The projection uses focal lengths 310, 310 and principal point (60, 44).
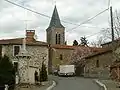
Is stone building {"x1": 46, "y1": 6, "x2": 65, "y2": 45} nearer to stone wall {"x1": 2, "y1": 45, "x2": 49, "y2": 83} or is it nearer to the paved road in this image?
stone wall {"x1": 2, "y1": 45, "x2": 49, "y2": 83}

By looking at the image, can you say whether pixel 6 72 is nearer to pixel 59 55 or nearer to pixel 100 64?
pixel 100 64

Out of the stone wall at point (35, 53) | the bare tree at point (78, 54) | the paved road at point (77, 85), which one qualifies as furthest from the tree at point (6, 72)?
the bare tree at point (78, 54)

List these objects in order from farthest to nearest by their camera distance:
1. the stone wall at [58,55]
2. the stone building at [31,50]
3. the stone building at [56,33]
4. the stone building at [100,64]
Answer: the stone building at [56,33]
the stone wall at [58,55]
the stone building at [100,64]
the stone building at [31,50]

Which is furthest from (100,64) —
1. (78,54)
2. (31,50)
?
(78,54)

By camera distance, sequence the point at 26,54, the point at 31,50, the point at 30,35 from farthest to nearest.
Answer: the point at 30,35
the point at 31,50
the point at 26,54

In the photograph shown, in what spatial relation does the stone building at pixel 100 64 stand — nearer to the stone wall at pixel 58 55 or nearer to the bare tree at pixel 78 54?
the bare tree at pixel 78 54

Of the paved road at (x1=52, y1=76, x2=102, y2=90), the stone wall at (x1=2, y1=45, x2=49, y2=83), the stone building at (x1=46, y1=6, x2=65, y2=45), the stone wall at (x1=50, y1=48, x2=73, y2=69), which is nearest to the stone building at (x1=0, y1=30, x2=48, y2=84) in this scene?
the stone wall at (x1=2, y1=45, x2=49, y2=83)

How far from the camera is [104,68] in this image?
52625 mm

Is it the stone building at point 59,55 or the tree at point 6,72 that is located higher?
the stone building at point 59,55

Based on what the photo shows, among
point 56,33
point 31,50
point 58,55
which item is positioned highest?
point 56,33

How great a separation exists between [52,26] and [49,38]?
6.46m

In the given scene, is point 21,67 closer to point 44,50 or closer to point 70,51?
point 44,50

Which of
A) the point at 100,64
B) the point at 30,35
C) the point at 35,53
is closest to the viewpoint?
the point at 35,53

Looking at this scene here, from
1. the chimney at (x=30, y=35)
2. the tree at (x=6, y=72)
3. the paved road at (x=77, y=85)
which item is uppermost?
the chimney at (x=30, y=35)
